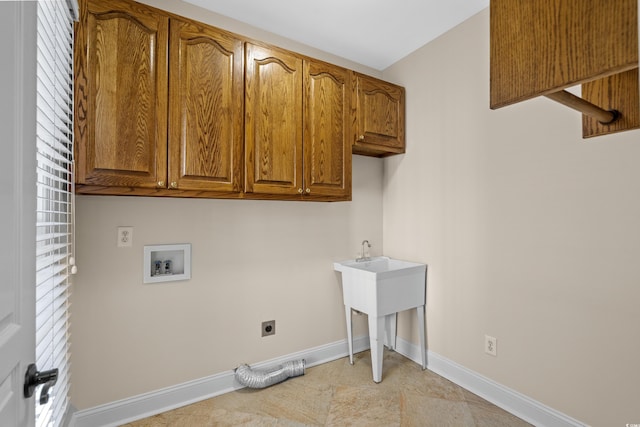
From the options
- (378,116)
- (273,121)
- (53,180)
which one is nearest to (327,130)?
(273,121)

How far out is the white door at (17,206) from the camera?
2.06ft

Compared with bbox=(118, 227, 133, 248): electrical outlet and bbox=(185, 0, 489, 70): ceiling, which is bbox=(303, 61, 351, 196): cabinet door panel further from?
bbox=(118, 227, 133, 248): electrical outlet

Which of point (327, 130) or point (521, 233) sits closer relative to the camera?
point (521, 233)

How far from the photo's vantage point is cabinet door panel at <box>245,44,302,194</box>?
1949mm

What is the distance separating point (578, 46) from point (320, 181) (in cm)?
178

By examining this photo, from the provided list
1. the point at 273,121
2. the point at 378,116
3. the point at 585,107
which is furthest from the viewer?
the point at 378,116

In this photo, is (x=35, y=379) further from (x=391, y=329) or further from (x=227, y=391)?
(x=391, y=329)

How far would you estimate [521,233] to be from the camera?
192 centimetres

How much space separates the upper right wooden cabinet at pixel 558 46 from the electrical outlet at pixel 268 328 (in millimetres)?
2128

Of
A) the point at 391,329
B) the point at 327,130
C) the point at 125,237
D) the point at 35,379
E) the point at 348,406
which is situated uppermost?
the point at 327,130

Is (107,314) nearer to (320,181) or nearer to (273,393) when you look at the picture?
(273,393)

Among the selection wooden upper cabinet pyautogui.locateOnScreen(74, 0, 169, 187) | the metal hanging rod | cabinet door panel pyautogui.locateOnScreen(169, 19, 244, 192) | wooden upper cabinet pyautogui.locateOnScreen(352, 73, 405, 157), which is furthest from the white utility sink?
the metal hanging rod

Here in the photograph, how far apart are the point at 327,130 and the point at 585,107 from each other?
5.64ft

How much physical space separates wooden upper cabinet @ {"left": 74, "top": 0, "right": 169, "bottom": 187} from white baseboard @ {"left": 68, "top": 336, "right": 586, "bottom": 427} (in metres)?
1.28
